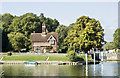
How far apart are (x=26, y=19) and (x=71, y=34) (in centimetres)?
2631

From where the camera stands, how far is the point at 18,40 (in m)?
101

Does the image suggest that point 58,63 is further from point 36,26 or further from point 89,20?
point 36,26

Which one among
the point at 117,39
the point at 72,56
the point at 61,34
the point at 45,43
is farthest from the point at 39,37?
the point at 117,39

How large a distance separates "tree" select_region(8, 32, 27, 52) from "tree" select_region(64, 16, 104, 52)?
18.7 metres

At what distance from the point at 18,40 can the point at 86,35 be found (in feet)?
88.2

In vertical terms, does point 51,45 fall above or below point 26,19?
below

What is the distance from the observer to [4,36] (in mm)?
Answer: 106562

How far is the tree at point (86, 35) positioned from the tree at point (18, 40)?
18749mm

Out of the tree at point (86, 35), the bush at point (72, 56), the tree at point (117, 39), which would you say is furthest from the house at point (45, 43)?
the tree at point (117, 39)

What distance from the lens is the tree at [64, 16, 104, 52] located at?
287 ft

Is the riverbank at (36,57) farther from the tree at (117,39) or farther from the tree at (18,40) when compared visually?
the tree at (117,39)

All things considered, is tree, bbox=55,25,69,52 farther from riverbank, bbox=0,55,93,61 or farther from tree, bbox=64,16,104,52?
riverbank, bbox=0,55,93,61

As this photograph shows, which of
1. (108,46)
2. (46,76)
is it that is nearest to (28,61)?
(46,76)

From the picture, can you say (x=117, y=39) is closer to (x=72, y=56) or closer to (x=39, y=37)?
(x=39, y=37)
